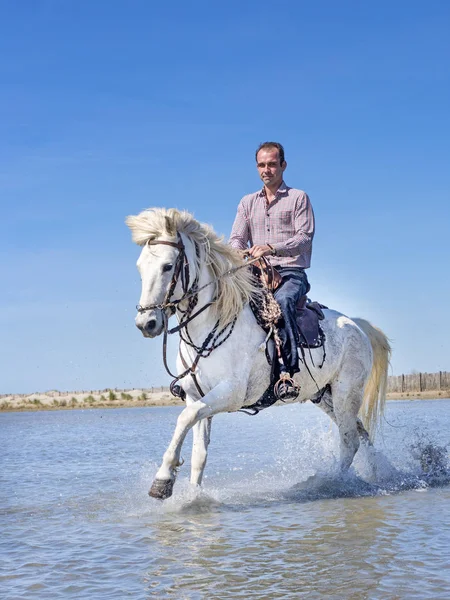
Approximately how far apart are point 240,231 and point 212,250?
3.58 ft

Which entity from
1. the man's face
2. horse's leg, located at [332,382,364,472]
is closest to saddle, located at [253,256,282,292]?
the man's face

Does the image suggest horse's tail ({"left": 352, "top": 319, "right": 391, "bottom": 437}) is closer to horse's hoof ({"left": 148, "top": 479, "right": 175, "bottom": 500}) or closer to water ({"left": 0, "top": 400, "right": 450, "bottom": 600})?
water ({"left": 0, "top": 400, "right": 450, "bottom": 600})

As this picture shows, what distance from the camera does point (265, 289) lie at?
7.93m

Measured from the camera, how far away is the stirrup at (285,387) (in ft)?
24.9

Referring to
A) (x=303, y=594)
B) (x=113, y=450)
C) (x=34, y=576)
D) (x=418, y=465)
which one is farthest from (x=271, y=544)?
(x=113, y=450)

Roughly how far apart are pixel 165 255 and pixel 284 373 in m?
1.88

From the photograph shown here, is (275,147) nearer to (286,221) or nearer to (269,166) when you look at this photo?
(269,166)

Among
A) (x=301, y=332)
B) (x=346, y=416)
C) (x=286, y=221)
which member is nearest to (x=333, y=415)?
(x=346, y=416)

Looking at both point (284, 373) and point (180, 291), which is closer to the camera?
point (180, 291)

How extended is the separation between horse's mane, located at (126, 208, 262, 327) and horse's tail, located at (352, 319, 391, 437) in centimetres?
296

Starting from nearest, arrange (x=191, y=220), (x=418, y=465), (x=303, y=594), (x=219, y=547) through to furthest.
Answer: (x=303, y=594) < (x=219, y=547) < (x=191, y=220) < (x=418, y=465)

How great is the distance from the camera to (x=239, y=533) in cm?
647

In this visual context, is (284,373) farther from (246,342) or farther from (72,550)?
(72,550)

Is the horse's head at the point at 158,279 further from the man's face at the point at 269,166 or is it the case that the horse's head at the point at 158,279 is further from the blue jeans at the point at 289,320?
the man's face at the point at 269,166
